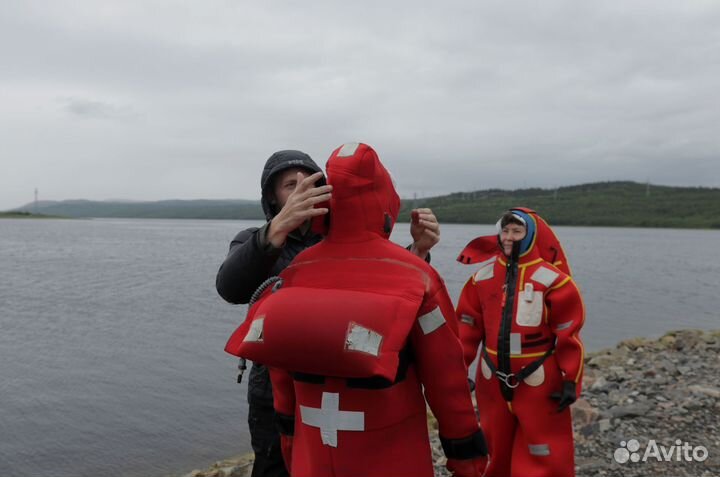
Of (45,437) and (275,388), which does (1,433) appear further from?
(275,388)

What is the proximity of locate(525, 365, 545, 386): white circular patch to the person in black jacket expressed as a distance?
90.6 inches

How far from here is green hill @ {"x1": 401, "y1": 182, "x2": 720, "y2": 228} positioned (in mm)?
138000

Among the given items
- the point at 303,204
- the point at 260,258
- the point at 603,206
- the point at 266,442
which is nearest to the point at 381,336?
the point at 303,204

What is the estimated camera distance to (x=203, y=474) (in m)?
8.29

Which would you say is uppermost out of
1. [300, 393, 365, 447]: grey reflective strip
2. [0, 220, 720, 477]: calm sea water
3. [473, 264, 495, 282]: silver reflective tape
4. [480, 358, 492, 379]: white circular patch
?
[473, 264, 495, 282]: silver reflective tape

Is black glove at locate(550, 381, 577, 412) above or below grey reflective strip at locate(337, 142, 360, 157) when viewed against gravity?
below

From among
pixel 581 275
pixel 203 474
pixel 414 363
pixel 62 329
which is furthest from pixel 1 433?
pixel 581 275

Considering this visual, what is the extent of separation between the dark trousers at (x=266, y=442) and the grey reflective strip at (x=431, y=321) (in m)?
1.38

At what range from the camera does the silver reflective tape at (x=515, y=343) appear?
5066 mm

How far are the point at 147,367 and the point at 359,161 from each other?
14015 millimetres

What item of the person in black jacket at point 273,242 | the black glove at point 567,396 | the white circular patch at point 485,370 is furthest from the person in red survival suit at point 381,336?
the white circular patch at point 485,370

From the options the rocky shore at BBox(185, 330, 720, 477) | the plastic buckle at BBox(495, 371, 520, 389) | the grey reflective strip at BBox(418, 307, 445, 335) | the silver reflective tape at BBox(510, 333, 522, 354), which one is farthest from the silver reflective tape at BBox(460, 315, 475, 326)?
the grey reflective strip at BBox(418, 307, 445, 335)

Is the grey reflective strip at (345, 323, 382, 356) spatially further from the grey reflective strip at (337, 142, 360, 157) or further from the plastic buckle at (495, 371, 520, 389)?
the plastic buckle at (495, 371, 520, 389)

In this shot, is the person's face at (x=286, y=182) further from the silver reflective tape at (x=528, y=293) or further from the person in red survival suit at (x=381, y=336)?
the silver reflective tape at (x=528, y=293)
